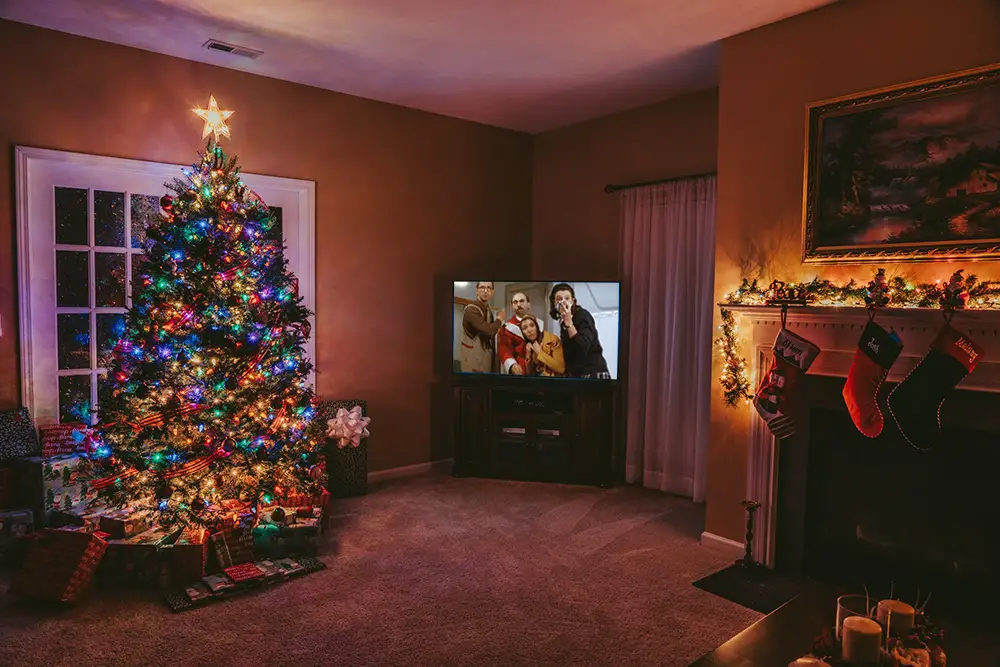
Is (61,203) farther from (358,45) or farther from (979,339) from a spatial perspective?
(979,339)

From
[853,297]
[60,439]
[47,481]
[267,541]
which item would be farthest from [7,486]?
[853,297]

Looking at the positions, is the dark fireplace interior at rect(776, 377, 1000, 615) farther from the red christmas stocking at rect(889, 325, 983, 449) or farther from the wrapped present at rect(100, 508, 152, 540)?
the wrapped present at rect(100, 508, 152, 540)

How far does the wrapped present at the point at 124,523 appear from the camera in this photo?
3016mm

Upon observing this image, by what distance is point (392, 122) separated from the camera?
4.59 meters

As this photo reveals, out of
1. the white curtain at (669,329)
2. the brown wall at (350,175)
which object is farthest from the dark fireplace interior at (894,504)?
the brown wall at (350,175)

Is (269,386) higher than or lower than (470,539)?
higher

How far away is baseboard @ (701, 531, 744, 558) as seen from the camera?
332cm

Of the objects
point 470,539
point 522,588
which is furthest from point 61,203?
point 522,588

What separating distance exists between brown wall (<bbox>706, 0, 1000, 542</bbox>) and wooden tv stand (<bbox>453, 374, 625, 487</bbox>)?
1046 millimetres

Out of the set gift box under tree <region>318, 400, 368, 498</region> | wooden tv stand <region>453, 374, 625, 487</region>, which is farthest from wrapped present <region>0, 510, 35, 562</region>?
wooden tv stand <region>453, 374, 625, 487</region>

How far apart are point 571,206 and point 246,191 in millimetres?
2580

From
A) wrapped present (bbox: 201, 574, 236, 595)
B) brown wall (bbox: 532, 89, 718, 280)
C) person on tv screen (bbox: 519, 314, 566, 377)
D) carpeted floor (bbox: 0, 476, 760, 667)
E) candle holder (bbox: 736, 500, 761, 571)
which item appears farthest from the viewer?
person on tv screen (bbox: 519, 314, 566, 377)

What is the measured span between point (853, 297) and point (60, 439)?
380cm

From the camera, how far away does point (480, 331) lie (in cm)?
452
